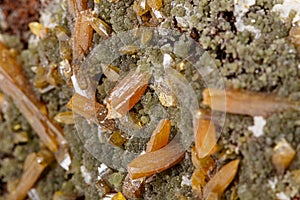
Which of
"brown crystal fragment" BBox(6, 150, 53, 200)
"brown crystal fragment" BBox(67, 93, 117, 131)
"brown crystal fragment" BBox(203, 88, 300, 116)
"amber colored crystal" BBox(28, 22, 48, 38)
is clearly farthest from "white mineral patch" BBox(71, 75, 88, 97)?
"brown crystal fragment" BBox(203, 88, 300, 116)

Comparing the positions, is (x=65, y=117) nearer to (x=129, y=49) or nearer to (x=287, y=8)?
(x=129, y=49)

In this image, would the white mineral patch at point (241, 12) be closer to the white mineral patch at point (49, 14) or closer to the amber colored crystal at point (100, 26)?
the amber colored crystal at point (100, 26)

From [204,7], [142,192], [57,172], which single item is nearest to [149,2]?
[204,7]

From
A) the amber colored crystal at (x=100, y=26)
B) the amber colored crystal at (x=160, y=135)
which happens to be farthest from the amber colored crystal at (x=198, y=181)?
the amber colored crystal at (x=100, y=26)

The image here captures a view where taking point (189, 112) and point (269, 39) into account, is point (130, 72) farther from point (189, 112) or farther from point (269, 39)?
point (269, 39)

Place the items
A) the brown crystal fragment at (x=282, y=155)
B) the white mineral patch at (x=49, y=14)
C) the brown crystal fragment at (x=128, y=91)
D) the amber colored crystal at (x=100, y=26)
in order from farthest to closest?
the white mineral patch at (x=49, y=14) → the amber colored crystal at (x=100, y=26) → the brown crystal fragment at (x=128, y=91) → the brown crystal fragment at (x=282, y=155)

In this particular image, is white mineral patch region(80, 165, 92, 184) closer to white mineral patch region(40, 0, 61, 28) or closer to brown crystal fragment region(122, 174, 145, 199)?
brown crystal fragment region(122, 174, 145, 199)
